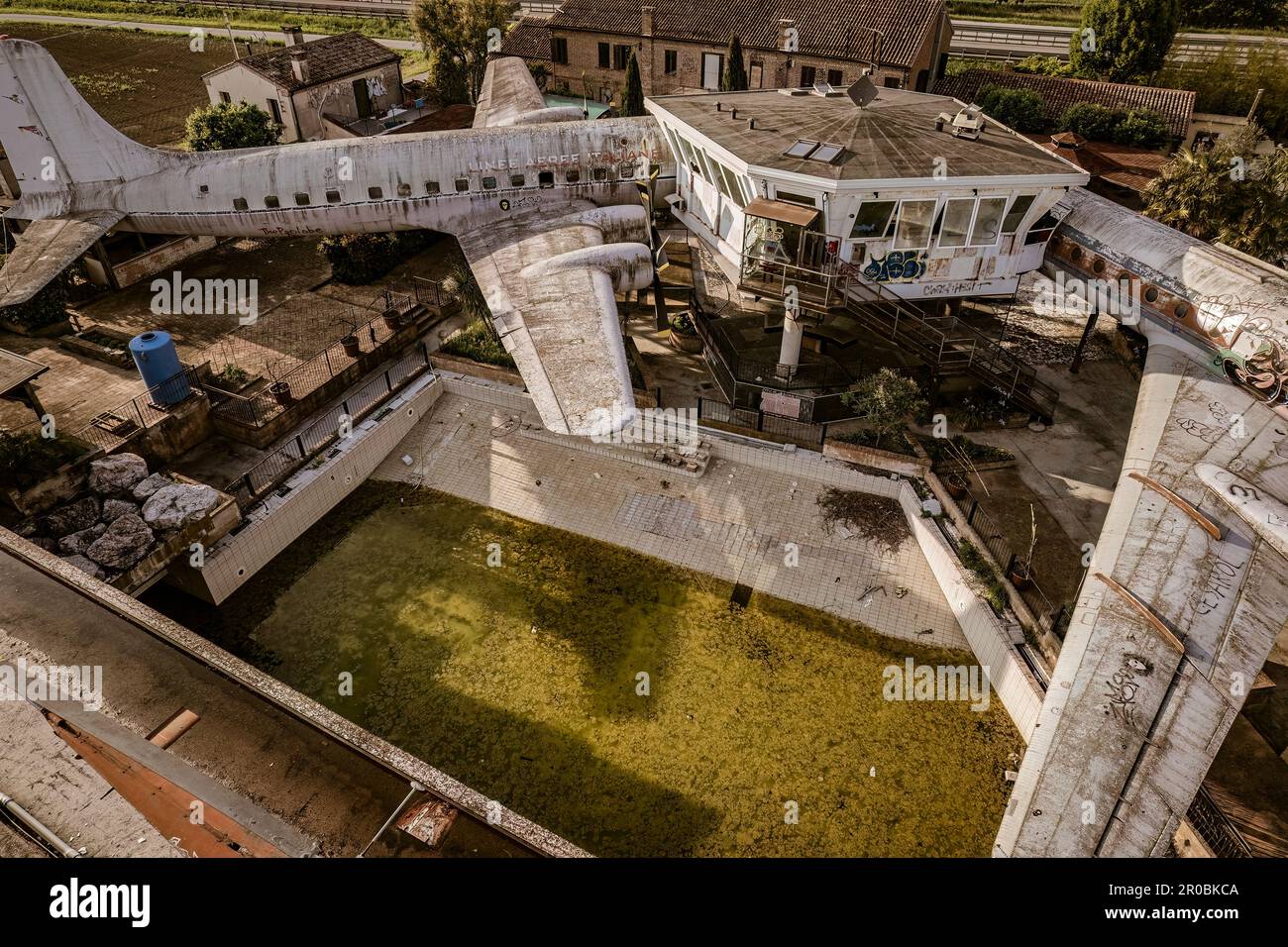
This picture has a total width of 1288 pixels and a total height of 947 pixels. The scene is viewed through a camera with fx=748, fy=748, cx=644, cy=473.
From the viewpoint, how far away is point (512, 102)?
37.7 metres

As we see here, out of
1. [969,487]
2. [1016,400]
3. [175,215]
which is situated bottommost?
[969,487]

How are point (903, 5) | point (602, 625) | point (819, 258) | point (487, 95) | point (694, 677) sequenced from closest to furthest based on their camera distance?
1. point (694, 677)
2. point (602, 625)
3. point (819, 258)
4. point (487, 95)
5. point (903, 5)

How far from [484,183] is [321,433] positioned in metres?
12.1

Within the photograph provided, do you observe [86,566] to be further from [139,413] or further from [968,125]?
[968,125]

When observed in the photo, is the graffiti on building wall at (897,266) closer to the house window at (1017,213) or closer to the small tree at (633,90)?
the house window at (1017,213)

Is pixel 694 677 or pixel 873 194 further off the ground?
pixel 873 194

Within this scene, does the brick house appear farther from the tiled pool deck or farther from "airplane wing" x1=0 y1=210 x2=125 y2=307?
"airplane wing" x1=0 y1=210 x2=125 y2=307

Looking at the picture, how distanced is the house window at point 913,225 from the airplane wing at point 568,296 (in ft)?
27.7

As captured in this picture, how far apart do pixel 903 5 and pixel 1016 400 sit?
35.3 m

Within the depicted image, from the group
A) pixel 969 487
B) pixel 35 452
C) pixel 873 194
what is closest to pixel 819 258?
pixel 873 194

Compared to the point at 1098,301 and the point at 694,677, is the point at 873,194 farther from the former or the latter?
the point at 694,677

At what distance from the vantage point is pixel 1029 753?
12.9m

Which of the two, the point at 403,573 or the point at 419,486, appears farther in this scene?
the point at 419,486

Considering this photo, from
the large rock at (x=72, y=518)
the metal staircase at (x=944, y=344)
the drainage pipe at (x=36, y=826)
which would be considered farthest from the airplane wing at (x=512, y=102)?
the drainage pipe at (x=36, y=826)
